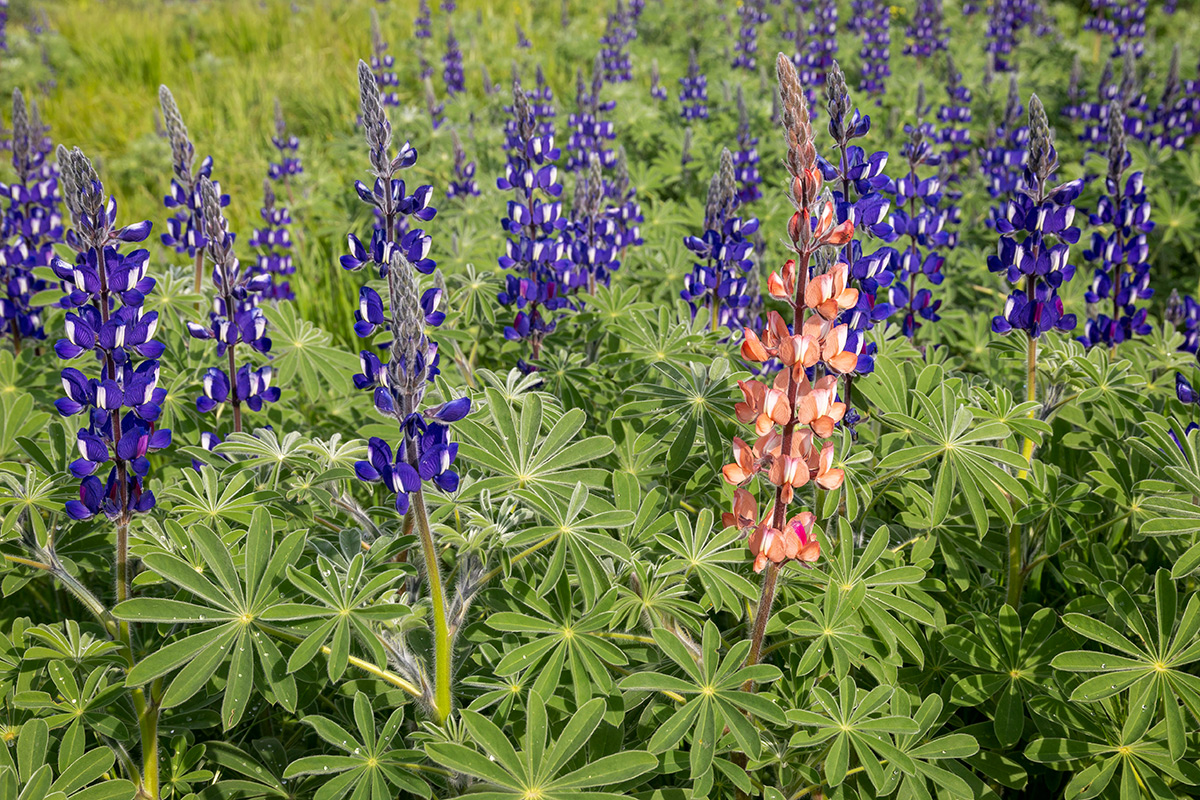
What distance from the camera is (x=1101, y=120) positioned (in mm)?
5250

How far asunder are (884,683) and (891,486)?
2.41ft

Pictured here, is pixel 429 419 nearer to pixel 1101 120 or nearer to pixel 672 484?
pixel 672 484

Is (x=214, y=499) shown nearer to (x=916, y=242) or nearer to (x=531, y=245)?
(x=531, y=245)

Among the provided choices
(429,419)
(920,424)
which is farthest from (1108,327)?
(429,419)

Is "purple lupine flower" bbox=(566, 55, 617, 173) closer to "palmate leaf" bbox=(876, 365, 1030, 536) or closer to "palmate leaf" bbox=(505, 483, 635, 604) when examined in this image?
"palmate leaf" bbox=(876, 365, 1030, 536)

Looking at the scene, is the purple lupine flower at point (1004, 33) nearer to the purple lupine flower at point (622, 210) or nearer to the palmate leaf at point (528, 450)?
the purple lupine flower at point (622, 210)

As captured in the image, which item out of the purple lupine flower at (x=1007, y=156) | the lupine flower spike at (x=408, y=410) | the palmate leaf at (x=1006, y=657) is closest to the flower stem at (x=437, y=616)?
the lupine flower spike at (x=408, y=410)

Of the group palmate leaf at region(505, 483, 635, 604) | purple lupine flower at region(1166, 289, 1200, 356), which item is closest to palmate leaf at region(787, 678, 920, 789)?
palmate leaf at region(505, 483, 635, 604)

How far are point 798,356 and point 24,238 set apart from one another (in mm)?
3287

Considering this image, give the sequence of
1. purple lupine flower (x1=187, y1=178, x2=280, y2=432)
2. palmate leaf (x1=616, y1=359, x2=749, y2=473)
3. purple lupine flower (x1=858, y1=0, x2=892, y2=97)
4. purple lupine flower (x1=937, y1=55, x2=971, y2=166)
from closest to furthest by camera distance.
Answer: palmate leaf (x1=616, y1=359, x2=749, y2=473) → purple lupine flower (x1=187, y1=178, x2=280, y2=432) → purple lupine flower (x1=937, y1=55, x2=971, y2=166) → purple lupine flower (x1=858, y1=0, x2=892, y2=97)

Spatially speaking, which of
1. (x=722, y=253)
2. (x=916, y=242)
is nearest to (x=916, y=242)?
(x=916, y=242)

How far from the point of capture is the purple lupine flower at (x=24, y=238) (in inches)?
118

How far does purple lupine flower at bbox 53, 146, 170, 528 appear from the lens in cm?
169

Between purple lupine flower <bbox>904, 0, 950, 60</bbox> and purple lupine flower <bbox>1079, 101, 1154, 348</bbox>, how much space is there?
5.16 m
